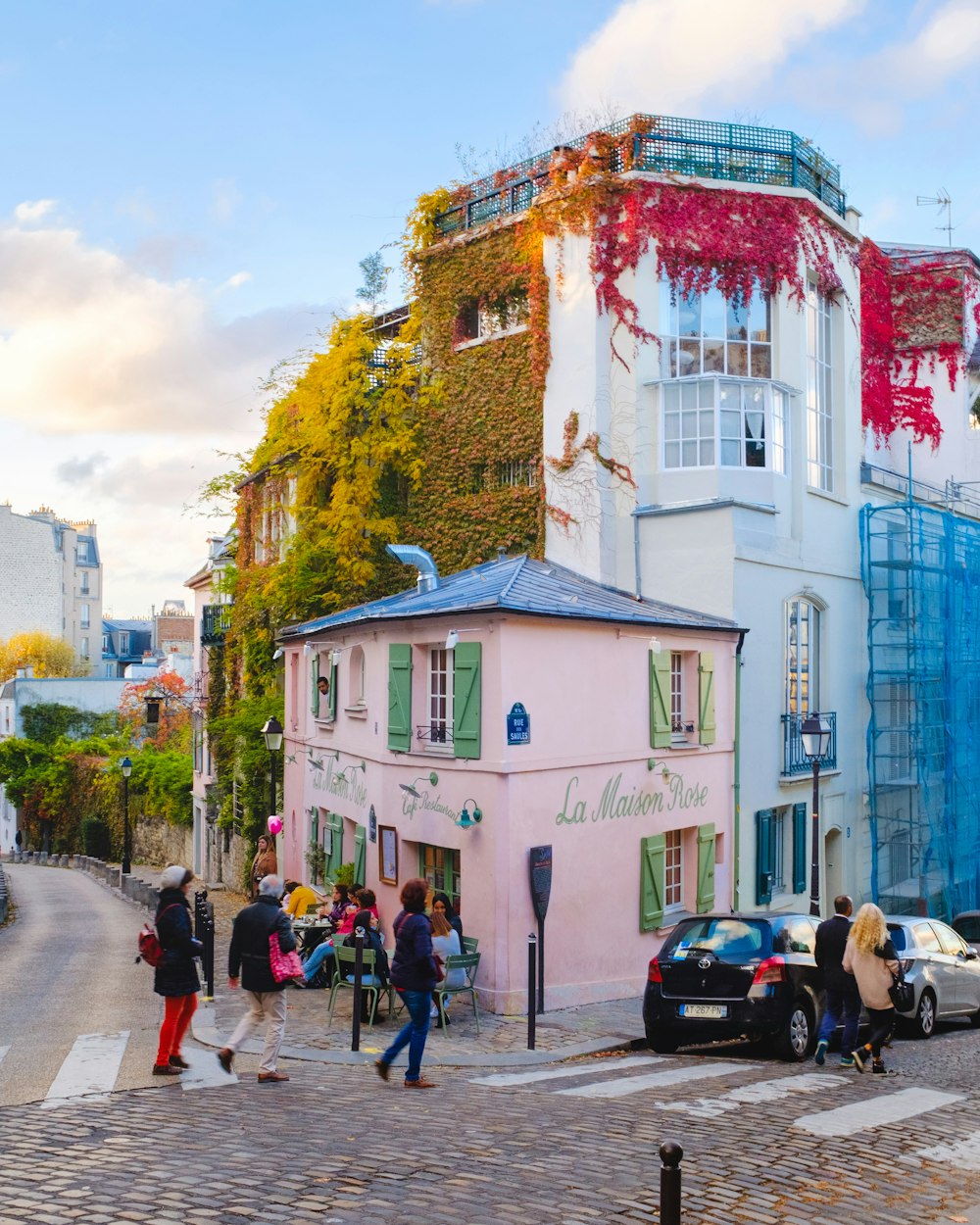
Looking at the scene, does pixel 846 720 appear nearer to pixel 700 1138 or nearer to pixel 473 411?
pixel 473 411

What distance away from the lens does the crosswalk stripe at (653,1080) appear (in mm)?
→ 10094

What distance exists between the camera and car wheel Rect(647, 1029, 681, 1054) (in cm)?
1256

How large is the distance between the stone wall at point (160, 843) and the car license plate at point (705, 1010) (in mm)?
35289

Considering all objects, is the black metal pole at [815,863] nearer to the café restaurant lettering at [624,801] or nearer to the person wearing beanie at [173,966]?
the café restaurant lettering at [624,801]

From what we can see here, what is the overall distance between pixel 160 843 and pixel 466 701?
3800 cm

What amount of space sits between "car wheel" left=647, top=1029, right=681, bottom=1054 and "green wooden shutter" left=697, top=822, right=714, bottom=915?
250 inches

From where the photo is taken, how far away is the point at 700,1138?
27.4ft

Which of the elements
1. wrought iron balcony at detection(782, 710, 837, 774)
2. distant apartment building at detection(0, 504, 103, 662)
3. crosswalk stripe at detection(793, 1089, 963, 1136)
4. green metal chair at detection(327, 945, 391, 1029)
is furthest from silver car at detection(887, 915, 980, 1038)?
distant apartment building at detection(0, 504, 103, 662)

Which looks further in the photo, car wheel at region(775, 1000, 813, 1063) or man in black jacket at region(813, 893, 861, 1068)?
car wheel at region(775, 1000, 813, 1063)

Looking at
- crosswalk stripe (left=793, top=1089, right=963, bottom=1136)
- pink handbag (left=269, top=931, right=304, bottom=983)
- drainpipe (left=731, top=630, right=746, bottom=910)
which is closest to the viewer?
crosswalk stripe (left=793, top=1089, right=963, bottom=1136)

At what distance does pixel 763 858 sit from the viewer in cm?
2186

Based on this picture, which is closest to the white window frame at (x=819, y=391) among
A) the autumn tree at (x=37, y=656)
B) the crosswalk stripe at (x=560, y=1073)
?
the crosswalk stripe at (x=560, y=1073)

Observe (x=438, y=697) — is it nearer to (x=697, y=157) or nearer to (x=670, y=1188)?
(x=670, y=1188)

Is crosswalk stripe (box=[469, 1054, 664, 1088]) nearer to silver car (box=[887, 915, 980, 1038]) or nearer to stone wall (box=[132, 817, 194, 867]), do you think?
silver car (box=[887, 915, 980, 1038])
